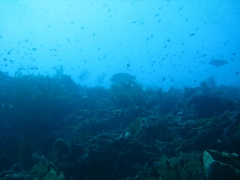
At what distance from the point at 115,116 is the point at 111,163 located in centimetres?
635

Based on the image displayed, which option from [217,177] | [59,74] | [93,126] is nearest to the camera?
[217,177]

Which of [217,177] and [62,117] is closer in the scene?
[217,177]

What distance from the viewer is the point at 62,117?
13.2 metres

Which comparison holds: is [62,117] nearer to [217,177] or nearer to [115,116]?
[115,116]

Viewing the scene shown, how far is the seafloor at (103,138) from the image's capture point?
19.6 ft

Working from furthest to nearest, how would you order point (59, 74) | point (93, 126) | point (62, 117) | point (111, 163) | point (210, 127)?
point (59, 74)
point (62, 117)
point (93, 126)
point (210, 127)
point (111, 163)

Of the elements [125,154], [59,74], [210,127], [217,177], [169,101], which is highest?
[59,74]

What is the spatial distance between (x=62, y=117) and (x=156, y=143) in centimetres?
826

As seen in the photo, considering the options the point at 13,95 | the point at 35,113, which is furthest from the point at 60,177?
the point at 13,95

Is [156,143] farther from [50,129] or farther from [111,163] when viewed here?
[50,129]

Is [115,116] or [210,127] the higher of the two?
[115,116]

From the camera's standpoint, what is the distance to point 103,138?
6977 mm

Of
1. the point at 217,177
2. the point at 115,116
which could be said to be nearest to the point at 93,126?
the point at 115,116

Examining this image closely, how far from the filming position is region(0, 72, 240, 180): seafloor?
5977mm
